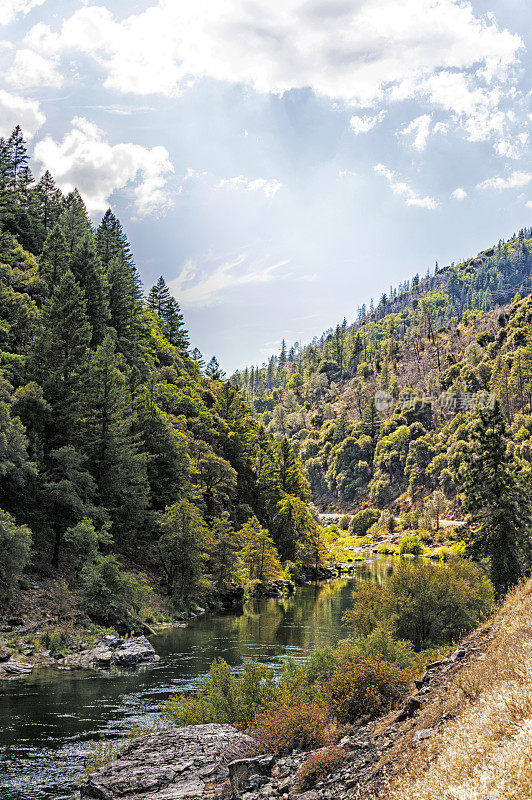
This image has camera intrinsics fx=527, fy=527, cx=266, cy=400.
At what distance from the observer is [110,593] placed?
3819 centimetres

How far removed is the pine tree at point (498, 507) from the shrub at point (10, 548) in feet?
103

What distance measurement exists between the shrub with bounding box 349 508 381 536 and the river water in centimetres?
10591

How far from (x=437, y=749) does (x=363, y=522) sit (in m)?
147

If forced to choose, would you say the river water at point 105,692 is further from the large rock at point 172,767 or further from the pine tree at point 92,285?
the pine tree at point 92,285

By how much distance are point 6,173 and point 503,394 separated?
128 m

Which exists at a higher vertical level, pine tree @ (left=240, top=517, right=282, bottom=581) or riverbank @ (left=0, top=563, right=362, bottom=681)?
riverbank @ (left=0, top=563, right=362, bottom=681)

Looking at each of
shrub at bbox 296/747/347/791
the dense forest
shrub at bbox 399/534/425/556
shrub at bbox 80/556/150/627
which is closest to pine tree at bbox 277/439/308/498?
the dense forest

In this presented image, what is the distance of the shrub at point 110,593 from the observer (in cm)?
3656

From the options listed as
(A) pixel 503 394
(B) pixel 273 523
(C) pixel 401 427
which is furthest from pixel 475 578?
(C) pixel 401 427

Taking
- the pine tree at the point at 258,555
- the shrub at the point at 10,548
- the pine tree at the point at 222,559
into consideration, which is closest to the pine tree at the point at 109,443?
the pine tree at the point at 222,559

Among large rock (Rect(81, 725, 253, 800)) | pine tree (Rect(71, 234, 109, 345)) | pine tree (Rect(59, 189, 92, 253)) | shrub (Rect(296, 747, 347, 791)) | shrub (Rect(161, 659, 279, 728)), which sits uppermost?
pine tree (Rect(59, 189, 92, 253))

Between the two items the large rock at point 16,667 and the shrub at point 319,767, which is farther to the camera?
→ the large rock at point 16,667

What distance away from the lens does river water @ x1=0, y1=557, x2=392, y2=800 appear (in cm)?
1608

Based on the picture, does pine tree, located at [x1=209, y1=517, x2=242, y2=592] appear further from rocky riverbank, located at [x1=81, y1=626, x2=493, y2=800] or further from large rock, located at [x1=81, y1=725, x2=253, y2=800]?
rocky riverbank, located at [x1=81, y1=626, x2=493, y2=800]
